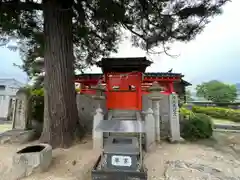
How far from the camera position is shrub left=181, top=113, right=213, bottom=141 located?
534cm

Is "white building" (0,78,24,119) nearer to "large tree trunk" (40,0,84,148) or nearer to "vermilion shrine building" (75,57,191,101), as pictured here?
"vermilion shrine building" (75,57,191,101)

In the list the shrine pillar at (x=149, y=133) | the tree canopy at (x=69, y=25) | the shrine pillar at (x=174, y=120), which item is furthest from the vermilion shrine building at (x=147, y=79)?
the shrine pillar at (x=149, y=133)

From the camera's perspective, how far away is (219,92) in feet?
67.9

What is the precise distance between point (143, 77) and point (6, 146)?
15.1 ft

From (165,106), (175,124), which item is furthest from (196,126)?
(165,106)

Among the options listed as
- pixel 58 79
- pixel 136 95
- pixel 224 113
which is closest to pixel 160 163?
pixel 136 95

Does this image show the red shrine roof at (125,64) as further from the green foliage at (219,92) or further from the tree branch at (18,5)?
the green foliage at (219,92)

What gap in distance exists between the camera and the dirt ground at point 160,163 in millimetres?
2789

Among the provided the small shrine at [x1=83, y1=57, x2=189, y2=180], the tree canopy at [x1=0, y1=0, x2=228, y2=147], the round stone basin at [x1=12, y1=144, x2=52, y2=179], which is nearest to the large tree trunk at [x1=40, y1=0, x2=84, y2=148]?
the tree canopy at [x1=0, y1=0, x2=228, y2=147]

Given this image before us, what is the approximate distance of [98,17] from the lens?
13.4 feet

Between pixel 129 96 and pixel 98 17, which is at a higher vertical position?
pixel 98 17

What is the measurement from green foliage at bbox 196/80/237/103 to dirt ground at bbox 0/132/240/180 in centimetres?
1867

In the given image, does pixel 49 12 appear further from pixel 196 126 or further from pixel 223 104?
pixel 223 104

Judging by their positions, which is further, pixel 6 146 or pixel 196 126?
pixel 196 126
